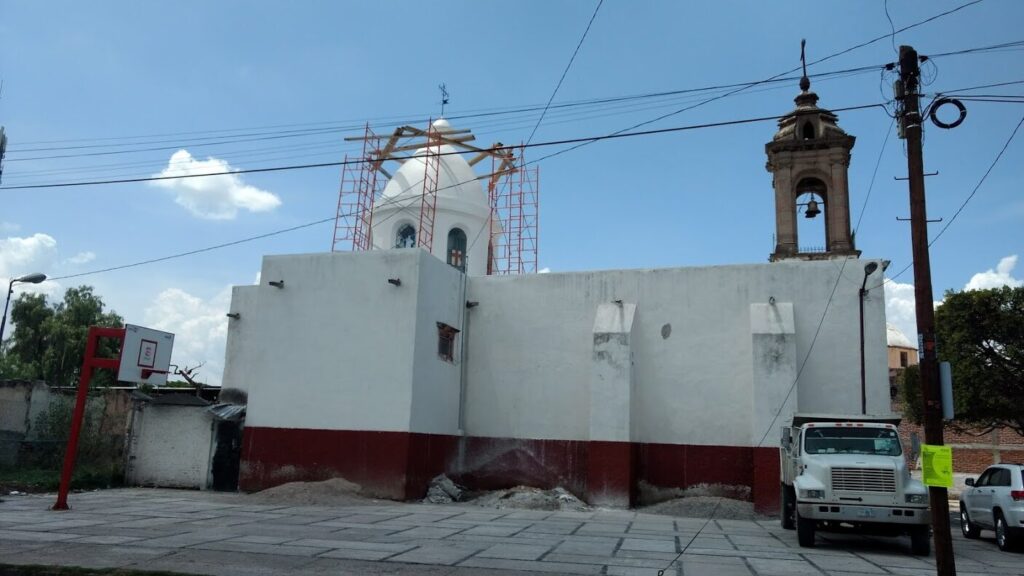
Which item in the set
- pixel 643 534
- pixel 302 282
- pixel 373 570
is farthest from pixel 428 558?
pixel 302 282

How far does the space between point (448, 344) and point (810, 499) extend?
10728 millimetres

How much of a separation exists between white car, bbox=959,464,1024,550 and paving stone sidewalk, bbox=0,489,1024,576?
0.38 metres

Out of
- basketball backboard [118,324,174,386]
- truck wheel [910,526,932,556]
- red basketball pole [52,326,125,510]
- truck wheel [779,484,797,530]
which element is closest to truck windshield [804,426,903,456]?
truck wheel [910,526,932,556]

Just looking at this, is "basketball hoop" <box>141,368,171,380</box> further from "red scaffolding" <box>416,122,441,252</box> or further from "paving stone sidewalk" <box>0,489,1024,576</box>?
"red scaffolding" <box>416,122,441,252</box>

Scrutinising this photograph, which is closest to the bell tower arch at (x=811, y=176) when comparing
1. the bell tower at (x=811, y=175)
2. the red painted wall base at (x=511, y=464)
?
the bell tower at (x=811, y=175)

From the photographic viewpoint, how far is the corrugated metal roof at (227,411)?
19.5 meters

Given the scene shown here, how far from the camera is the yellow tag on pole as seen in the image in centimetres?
875

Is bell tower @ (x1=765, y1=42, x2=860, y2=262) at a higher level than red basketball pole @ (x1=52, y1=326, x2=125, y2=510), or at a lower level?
higher

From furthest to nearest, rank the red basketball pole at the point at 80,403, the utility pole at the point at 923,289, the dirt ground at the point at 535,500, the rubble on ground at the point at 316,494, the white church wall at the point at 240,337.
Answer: the white church wall at the point at 240,337 < the dirt ground at the point at 535,500 < the rubble on ground at the point at 316,494 < the red basketball pole at the point at 80,403 < the utility pole at the point at 923,289

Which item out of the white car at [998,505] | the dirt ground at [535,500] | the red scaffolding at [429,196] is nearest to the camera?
the white car at [998,505]

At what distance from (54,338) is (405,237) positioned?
25743 millimetres

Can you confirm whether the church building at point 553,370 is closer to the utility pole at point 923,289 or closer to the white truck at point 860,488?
the white truck at point 860,488

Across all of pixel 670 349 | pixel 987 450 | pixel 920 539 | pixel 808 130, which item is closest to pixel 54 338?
pixel 670 349

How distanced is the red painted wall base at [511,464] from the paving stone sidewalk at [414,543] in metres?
1.20
